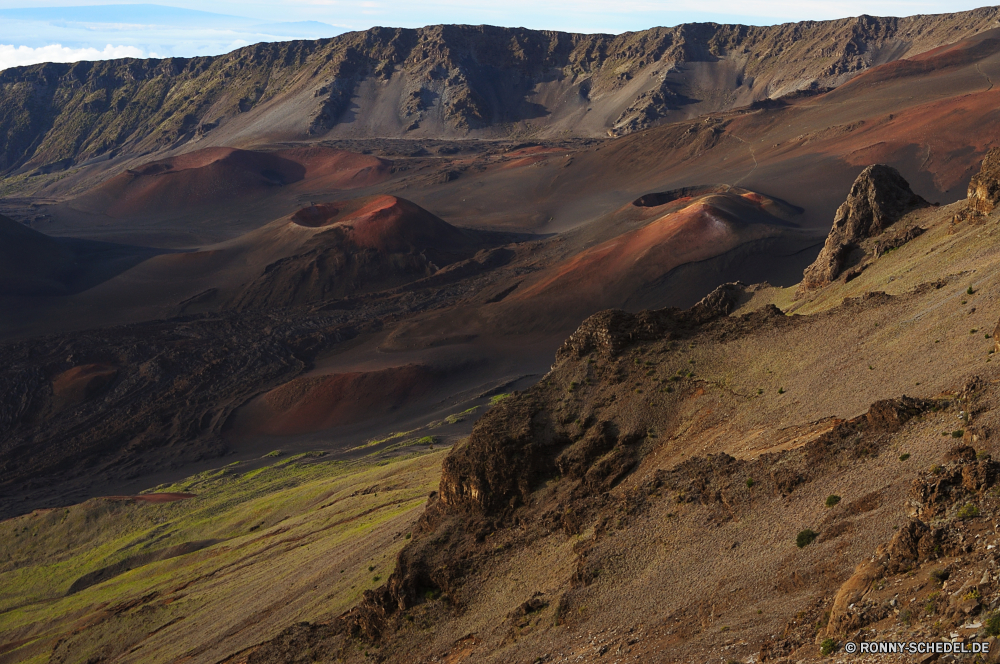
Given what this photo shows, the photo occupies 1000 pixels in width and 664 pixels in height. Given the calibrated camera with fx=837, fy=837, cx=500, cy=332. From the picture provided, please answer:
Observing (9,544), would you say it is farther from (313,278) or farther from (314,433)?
(313,278)

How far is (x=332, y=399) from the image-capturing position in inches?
2493

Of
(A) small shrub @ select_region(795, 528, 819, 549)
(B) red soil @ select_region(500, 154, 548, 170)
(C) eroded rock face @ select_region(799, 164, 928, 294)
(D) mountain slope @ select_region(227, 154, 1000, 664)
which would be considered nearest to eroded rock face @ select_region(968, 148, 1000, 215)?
(D) mountain slope @ select_region(227, 154, 1000, 664)

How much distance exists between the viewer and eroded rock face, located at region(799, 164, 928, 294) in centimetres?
3969

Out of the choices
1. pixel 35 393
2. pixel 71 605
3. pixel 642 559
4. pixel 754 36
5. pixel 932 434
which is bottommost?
pixel 71 605

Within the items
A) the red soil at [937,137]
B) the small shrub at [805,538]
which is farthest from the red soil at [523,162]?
the small shrub at [805,538]

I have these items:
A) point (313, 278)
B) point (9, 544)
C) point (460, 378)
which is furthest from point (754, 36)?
point (9, 544)

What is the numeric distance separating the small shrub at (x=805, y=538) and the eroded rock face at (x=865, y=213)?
24742mm

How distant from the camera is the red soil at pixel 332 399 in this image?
6138 centimetres

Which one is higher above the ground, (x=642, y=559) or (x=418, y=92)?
(x=418, y=92)

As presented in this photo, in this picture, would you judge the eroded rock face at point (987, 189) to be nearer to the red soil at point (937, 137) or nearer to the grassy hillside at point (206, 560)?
the grassy hillside at point (206, 560)

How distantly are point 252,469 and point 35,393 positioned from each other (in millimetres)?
25403

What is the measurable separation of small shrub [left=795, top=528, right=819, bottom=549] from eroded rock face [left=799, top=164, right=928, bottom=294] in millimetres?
24742

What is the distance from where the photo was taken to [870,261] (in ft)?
123

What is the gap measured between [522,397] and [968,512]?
15404 millimetres
